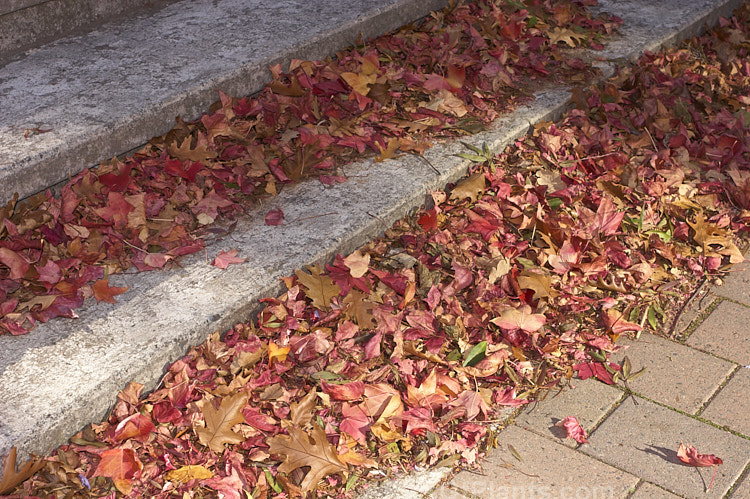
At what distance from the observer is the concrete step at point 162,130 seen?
2.24 meters

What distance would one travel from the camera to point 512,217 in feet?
10.1

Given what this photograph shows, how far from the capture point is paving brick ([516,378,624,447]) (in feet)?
7.95

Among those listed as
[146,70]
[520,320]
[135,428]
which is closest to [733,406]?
[520,320]

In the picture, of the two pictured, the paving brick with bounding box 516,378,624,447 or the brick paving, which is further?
the paving brick with bounding box 516,378,624,447

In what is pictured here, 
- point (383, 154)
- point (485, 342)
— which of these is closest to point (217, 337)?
point (485, 342)

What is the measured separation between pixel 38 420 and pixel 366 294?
1.07 metres

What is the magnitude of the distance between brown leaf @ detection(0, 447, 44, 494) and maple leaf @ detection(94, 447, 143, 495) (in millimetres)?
158

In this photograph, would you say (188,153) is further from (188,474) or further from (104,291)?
(188,474)

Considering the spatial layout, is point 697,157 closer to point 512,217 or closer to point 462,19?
point 512,217

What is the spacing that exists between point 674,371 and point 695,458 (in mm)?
405

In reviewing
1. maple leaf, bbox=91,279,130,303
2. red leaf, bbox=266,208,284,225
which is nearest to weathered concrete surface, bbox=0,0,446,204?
maple leaf, bbox=91,279,130,303

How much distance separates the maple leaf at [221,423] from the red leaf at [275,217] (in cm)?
80

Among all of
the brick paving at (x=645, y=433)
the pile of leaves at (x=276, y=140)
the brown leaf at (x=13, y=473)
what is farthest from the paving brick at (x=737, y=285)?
the brown leaf at (x=13, y=473)

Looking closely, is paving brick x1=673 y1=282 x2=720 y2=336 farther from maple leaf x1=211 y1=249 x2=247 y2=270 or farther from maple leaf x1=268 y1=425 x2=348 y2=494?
maple leaf x1=211 y1=249 x2=247 y2=270
